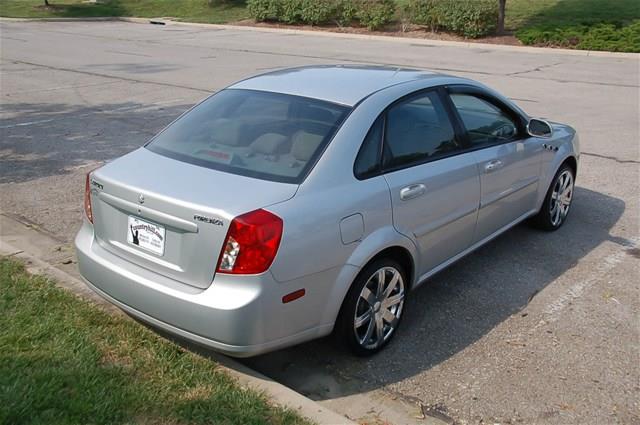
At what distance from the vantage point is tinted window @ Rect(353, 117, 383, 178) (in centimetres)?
396

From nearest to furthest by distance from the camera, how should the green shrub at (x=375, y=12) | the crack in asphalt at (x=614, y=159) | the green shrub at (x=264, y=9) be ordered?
1. the crack in asphalt at (x=614, y=159)
2. the green shrub at (x=375, y=12)
3. the green shrub at (x=264, y=9)

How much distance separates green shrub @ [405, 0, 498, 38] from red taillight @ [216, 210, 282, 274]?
75.6ft

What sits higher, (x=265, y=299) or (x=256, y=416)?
(x=265, y=299)

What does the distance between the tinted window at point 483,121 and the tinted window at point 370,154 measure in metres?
1.00

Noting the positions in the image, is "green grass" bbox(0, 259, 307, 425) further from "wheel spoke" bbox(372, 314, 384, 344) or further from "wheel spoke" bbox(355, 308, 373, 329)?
"wheel spoke" bbox(372, 314, 384, 344)

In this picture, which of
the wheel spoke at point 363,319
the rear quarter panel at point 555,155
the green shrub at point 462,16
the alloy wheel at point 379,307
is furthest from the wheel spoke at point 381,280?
the green shrub at point 462,16

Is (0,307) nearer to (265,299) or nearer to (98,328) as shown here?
(98,328)

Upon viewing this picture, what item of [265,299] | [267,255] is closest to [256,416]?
[265,299]

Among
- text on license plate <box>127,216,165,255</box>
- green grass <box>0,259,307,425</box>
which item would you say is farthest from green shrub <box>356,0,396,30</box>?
text on license plate <box>127,216,165,255</box>

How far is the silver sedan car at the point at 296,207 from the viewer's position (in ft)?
11.3

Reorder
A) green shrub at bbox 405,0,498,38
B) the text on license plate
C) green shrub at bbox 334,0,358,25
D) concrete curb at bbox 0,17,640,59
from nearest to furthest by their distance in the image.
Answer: the text on license plate → concrete curb at bbox 0,17,640,59 → green shrub at bbox 405,0,498,38 → green shrub at bbox 334,0,358,25

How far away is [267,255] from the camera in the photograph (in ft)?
11.1

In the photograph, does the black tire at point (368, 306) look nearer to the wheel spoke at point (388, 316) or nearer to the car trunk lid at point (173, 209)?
the wheel spoke at point (388, 316)

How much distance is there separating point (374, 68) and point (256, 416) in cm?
277
